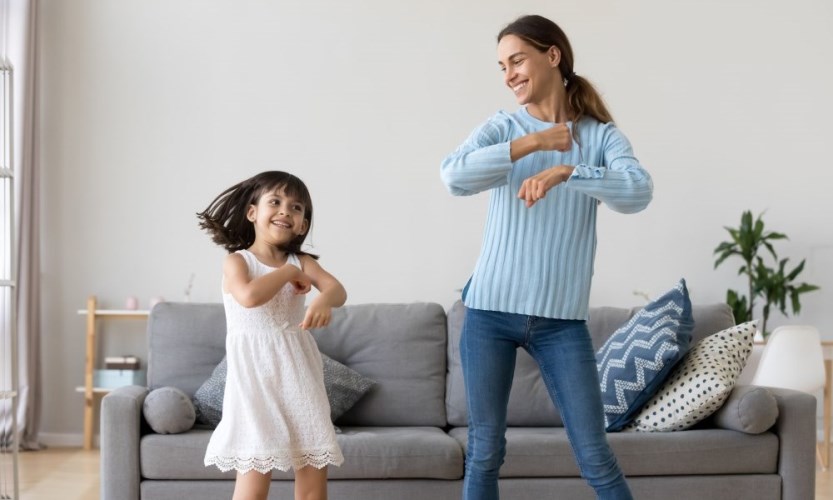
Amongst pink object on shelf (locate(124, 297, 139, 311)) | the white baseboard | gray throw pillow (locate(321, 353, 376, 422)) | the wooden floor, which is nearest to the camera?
gray throw pillow (locate(321, 353, 376, 422))

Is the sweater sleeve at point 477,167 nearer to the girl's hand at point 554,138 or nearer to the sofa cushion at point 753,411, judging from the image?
the girl's hand at point 554,138

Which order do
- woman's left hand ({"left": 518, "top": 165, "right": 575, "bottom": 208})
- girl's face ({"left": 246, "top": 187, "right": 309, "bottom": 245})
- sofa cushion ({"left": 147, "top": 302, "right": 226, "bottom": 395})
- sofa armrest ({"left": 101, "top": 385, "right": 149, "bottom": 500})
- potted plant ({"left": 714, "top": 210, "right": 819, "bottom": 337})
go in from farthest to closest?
potted plant ({"left": 714, "top": 210, "right": 819, "bottom": 337})
sofa cushion ({"left": 147, "top": 302, "right": 226, "bottom": 395})
sofa armrest ({"left": 101, "top": 385, "right": 149, "bottom": 500})
girl's face ({"left": 246, "top": 187, "right": 309, "bottom": 245})
woman's left hand ({"left": 518, "top": 165, "right": 575, "bottom": 208})

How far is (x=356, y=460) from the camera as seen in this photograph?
281 centimetres

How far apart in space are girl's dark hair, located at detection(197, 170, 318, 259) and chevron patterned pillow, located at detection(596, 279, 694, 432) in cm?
118

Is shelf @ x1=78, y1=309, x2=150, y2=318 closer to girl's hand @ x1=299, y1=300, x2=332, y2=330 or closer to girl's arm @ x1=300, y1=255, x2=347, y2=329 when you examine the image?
girl's arm @ x1=300, y1=255, x2=347, y2=329

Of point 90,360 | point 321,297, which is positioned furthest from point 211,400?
point 90,360

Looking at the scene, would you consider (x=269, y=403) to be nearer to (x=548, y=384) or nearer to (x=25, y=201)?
(x=548, y=384)

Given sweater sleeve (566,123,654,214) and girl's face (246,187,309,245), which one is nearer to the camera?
sweater sleeve (566,123,654,214)

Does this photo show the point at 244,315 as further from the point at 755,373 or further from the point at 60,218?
the point at 60,218

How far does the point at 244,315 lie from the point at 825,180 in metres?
4.08

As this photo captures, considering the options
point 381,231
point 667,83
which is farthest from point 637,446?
point 667,83

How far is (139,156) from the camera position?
17.0 ft

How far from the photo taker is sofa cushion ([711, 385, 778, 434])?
2846 mm

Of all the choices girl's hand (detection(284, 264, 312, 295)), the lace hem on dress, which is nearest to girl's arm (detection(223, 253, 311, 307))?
girl's hand (detection(284, 264, 312, 295))
